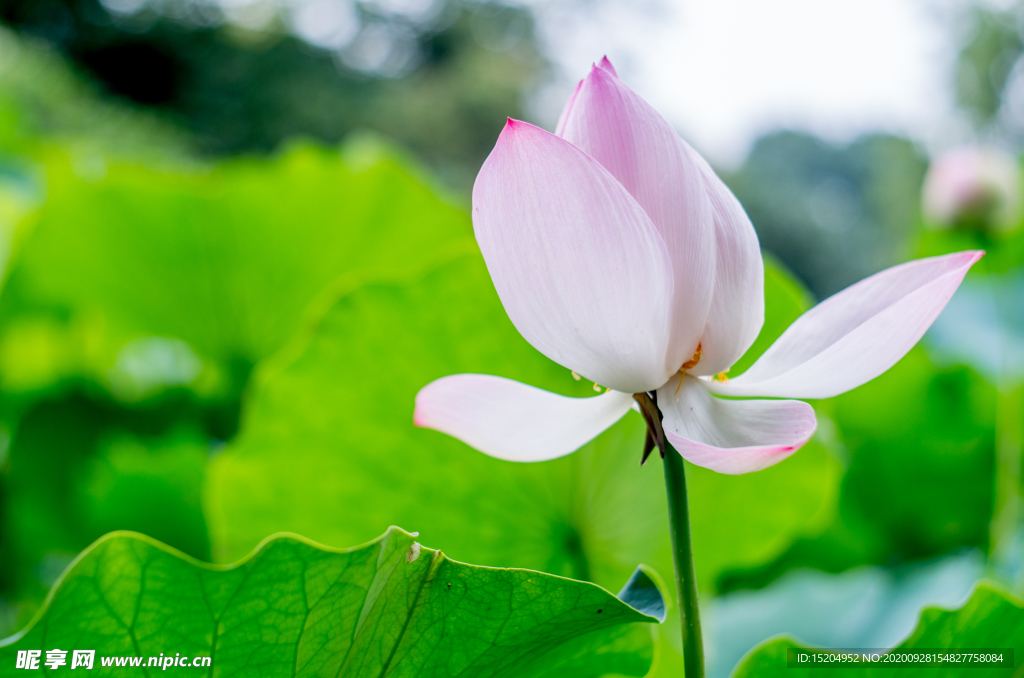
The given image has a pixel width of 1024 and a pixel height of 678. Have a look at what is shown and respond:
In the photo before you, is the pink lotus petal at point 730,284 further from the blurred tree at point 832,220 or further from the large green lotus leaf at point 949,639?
the blurred tree at point 832,220

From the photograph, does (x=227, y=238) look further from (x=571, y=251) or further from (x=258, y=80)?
(x=258, y=80)

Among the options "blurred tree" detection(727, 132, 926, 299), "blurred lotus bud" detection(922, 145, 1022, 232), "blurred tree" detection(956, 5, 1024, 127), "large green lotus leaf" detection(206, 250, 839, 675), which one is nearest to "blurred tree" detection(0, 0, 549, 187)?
"blurred tree" detection(727, 132, 926, 299)

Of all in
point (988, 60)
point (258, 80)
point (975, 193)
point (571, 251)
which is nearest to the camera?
point (571, 251)

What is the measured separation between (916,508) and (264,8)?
5.48 meters

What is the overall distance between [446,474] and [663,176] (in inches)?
6.2

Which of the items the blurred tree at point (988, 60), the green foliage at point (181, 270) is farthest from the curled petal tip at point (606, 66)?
the blurred tree at point (988, 60)

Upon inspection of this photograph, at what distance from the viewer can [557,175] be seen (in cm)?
13

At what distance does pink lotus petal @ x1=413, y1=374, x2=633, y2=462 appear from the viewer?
150 millimetres

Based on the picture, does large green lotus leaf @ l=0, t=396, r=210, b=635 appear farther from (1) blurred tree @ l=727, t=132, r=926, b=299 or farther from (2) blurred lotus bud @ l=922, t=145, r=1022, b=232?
(1) blurred tree @ l=727, t=132, r=926, b=299

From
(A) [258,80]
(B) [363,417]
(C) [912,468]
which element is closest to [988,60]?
(A) [258,80]

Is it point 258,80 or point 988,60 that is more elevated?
point 988,60

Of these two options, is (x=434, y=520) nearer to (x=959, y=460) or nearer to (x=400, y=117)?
(x=959, y=460)

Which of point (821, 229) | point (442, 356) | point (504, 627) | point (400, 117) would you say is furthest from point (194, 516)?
point (821, 229)

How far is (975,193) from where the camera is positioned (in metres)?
0.63
